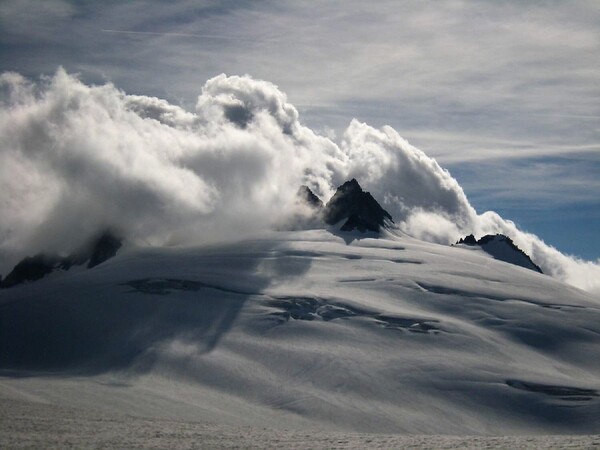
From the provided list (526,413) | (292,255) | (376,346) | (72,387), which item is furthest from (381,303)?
(72,387)

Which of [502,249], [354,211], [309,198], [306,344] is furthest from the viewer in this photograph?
[309,198]

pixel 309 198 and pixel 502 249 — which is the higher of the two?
pixel 309 198

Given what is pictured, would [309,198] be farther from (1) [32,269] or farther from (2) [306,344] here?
(2) [306,344]

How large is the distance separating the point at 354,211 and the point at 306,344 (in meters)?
68.0

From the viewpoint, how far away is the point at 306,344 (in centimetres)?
8844

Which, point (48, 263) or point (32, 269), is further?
point (48, 263)

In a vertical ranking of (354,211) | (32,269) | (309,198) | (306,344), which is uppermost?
(309,198)

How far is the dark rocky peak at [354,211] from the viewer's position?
15050 centimetres

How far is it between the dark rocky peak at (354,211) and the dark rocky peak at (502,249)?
21.1m

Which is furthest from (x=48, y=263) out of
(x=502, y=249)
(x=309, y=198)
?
(x=502, y=249)

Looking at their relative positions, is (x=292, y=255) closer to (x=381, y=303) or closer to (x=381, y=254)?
(x=381, y=254)

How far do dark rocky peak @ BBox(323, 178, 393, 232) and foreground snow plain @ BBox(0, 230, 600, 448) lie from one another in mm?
18333

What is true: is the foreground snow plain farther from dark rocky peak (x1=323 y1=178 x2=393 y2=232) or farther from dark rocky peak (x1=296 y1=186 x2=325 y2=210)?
dark rocky peak (x1=296 y1=186 x2=325 y2=210)

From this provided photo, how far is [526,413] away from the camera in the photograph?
73.5m
